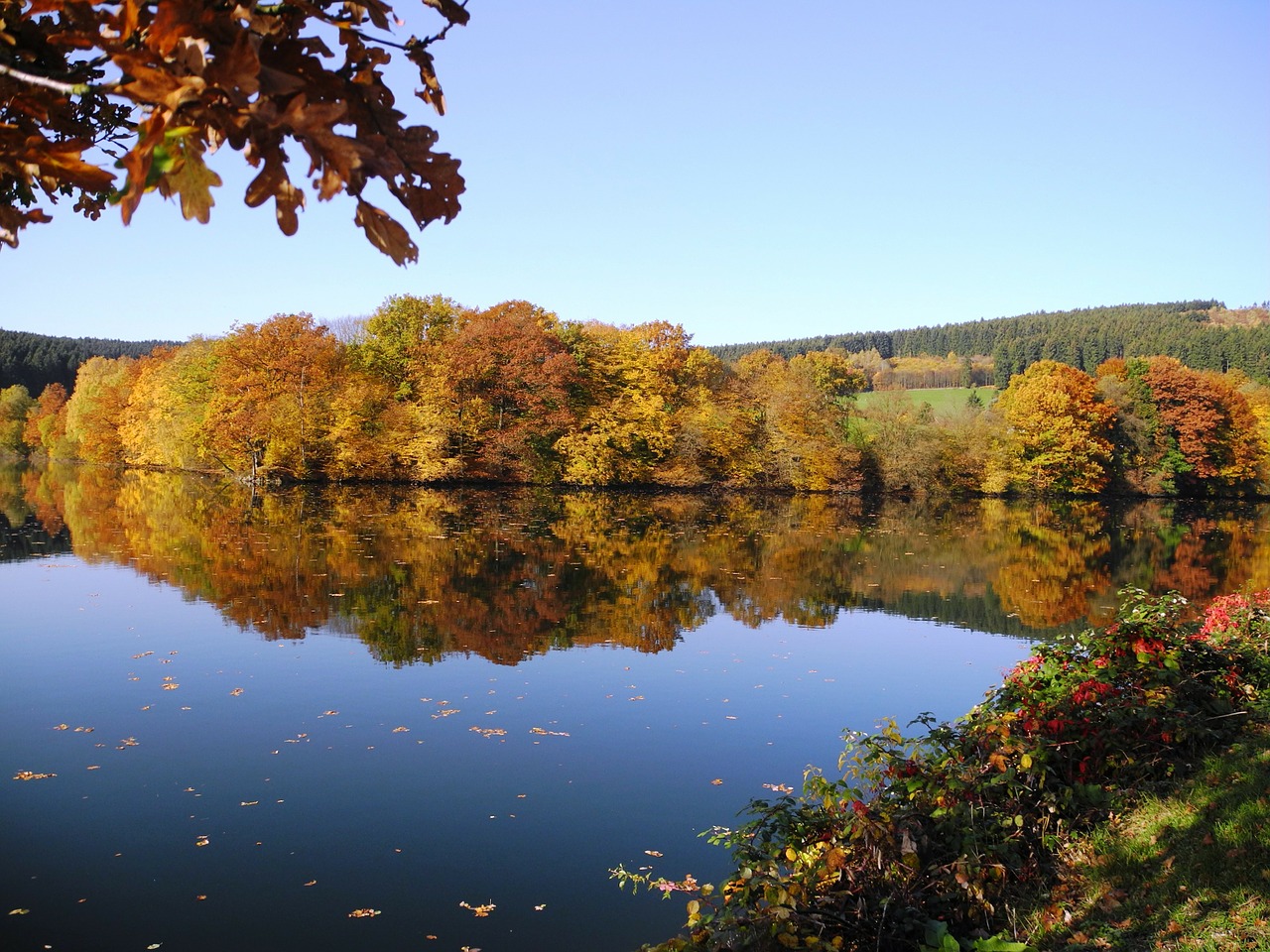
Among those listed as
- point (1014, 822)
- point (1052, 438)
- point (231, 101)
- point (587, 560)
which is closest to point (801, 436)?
point (1052, 438)

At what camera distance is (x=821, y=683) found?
10.0m

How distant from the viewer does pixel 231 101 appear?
4.62 feet

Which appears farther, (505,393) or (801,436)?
(801,436)

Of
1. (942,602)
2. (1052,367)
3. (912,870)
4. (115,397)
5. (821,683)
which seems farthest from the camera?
(115,397)

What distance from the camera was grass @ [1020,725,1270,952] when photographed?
11.4 ft

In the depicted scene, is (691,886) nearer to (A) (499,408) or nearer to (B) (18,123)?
(B) (18,123)

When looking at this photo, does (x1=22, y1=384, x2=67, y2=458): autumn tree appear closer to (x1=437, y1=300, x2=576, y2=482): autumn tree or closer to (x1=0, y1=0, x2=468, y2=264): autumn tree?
(x1=437, y1=300, x2=576, y2=482): autumn tree

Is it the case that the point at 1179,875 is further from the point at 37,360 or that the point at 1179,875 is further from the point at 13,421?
the point at 37,360

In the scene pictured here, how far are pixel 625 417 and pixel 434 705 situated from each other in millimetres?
32704

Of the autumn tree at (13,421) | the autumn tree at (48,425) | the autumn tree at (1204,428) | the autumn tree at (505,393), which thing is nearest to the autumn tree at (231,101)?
the autumn tree at (505,393)

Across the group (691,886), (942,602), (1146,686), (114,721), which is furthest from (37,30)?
(942,602)

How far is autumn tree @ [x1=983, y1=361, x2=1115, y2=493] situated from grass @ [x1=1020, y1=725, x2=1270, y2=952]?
136 feet

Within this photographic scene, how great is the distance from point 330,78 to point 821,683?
9249 millimetres

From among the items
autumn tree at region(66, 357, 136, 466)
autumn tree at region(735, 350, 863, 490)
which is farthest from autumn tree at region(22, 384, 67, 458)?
autumn tree at region(735, 350, 863, 490)
